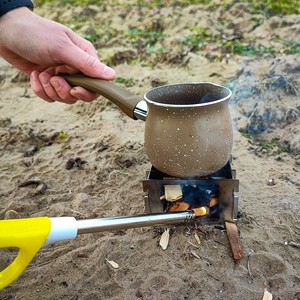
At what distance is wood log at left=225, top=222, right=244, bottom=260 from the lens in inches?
82.8

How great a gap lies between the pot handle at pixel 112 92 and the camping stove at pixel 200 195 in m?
0.42

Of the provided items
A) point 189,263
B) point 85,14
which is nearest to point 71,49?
point 189,263

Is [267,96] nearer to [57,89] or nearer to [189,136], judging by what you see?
[189,136]

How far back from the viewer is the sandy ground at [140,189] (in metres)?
2.03

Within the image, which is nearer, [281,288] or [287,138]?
[281,288]

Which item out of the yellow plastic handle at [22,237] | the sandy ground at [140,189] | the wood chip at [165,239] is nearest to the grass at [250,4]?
the sandy ground at [140,189]

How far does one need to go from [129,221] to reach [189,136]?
53 centimetres

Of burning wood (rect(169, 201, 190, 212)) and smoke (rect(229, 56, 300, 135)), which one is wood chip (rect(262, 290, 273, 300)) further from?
smoke (rect(229, 56, 300, 135))

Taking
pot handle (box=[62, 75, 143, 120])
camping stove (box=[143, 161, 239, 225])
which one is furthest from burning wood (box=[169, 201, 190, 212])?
pot handle (box=[62, 75, 143, 120])

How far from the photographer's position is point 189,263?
2.12m

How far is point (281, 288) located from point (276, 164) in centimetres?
120

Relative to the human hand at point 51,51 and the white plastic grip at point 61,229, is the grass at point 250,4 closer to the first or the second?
the human hand at point 51,51

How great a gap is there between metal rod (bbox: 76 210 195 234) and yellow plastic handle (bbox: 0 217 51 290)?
0.16 meters

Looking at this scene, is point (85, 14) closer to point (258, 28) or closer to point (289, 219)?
point (258, 28)
